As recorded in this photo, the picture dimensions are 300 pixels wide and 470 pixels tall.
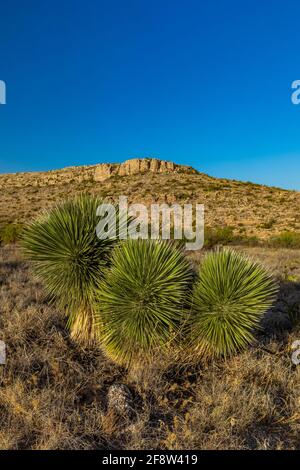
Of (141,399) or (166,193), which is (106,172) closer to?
(166,193)

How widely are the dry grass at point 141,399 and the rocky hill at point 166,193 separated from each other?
18.2 m

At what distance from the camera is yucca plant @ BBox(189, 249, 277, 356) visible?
4008mm

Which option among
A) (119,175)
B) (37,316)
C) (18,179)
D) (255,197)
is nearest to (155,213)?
(255,197)

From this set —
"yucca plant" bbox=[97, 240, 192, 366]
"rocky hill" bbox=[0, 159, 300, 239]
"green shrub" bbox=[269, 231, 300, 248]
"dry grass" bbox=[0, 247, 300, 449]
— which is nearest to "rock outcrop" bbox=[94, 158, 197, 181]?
"rocky hill" bbox=[0, 159, 300, 239]

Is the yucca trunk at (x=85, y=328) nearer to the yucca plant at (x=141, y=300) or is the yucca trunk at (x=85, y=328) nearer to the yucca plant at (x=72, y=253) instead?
the yucca plant at (x=72, y=253)

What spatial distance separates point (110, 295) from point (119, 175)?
41.9 m

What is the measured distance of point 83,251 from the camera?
4332 mm

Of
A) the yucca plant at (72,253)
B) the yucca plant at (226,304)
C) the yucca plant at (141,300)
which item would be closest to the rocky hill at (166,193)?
the yucca plant at (226,304)

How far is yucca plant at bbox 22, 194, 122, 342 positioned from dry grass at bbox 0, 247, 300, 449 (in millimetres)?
631

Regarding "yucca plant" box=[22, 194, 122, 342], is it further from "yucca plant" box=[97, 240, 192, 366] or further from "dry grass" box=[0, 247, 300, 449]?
"dry grass" box=[0, 247, 300, 449]

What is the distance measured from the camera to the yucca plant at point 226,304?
4.01 meters

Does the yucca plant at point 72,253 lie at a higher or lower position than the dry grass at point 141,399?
higher
